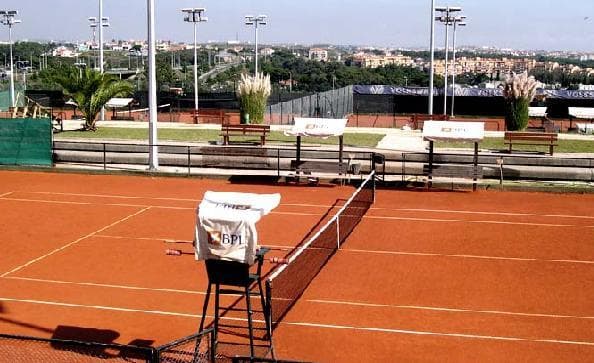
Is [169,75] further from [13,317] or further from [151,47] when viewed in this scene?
[13,317]

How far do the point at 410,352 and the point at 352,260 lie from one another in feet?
19.7

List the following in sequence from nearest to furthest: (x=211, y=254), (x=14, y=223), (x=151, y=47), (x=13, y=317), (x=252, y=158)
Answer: (x=211, y=254), (x=13, y=317), (x=14, y=223), (x=151, y=47), (x=252, y=158)

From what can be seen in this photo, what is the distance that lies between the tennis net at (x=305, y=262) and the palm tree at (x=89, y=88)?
22.3 meters

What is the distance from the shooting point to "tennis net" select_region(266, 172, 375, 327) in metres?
14.2

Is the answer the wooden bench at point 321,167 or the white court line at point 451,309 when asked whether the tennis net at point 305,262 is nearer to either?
the white court line at point 451,309

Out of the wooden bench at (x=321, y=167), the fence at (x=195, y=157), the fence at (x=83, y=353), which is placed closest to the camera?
the fence at (x=83, y=353)

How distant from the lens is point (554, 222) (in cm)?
2325

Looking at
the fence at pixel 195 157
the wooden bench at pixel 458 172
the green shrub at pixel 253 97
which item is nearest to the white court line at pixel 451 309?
the wooden bench at pixel 458 172

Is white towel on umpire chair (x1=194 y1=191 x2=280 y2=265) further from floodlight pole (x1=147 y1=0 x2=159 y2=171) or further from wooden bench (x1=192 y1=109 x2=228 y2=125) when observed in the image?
wooden bench (x1=192 y1=109 x2=228 y2=125)

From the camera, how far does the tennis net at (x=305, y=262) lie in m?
14.2

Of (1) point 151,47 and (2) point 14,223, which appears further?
(1) point 151,47

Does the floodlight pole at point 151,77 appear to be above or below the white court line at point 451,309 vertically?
above

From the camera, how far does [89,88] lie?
43031 mm

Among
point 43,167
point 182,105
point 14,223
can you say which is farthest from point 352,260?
point 182,105
